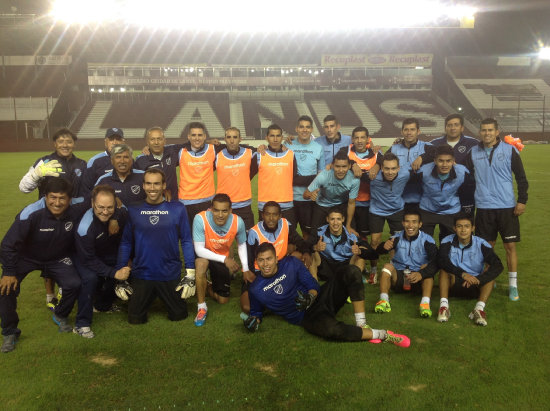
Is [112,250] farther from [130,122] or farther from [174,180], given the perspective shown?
[130,122]

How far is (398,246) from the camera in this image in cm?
547

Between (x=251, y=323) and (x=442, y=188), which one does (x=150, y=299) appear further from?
(x=442, y=188)

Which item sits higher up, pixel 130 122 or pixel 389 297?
pixel 130 122

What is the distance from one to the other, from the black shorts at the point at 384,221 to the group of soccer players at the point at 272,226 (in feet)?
0.07

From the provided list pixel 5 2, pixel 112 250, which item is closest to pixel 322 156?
pixel 112 250

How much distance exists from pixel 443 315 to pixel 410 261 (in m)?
0.90

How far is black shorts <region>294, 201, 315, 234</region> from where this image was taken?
6637 mm

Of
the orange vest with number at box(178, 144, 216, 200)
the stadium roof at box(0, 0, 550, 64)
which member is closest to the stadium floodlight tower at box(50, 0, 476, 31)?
the stadium roof at box(0, 0, 550, 64)

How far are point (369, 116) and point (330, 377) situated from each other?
42.9 m

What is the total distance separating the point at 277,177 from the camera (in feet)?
21.1

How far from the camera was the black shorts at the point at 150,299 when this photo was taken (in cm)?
479

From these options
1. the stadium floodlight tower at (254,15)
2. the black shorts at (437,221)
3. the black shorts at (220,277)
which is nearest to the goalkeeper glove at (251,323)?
the black shorts at (220,277)

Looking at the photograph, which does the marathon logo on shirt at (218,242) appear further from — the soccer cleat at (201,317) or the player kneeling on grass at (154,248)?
the soccer cleat at (201,317)

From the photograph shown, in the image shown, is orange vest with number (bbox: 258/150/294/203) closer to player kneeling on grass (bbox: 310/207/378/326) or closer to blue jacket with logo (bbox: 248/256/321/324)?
player kneeling on grass (bbox: 310/207/378/326)
